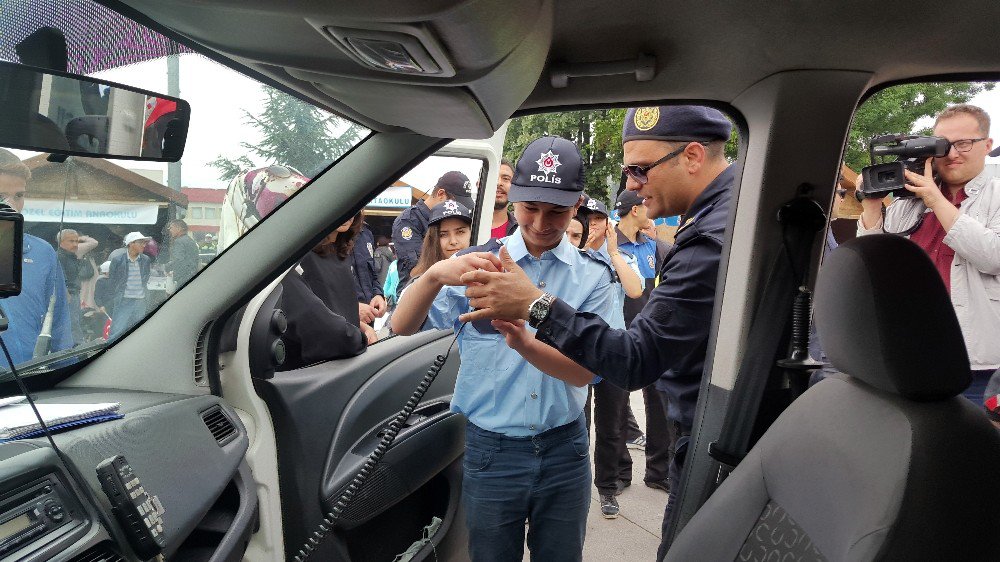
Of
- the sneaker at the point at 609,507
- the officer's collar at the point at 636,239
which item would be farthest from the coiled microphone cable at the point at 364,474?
the officer's collar at the point at 636,239

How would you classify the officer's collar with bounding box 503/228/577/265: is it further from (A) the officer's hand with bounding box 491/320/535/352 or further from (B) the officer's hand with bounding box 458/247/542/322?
(B) the officer's hand with bounding box 458/247/542/322

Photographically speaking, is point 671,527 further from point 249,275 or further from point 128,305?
point 128,305

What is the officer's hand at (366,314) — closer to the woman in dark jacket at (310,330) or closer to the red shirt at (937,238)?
the woman in dark jacket at (310,330)

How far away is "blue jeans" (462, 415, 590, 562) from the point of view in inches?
90.0

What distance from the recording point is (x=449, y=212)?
406 cm

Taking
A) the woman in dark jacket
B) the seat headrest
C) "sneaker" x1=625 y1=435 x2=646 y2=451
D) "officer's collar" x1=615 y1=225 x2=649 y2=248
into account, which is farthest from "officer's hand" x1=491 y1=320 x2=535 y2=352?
"sneaker" x1=625 y1=435 x2=646 y2=451

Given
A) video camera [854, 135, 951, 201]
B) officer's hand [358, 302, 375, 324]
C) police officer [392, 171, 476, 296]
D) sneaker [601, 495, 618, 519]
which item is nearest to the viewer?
video camera [854, 135, 951, 201]

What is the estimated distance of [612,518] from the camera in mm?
4246

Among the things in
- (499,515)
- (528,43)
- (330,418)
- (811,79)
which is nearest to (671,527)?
(499,515)

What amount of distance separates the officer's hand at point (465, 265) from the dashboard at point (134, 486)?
664mm

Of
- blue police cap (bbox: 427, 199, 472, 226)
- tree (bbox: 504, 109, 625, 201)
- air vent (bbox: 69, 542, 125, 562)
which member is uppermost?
tree (bbox: 504, 109, 625, 201)

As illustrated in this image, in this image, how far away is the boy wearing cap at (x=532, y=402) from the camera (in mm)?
2281

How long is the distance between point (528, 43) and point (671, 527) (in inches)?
57.9

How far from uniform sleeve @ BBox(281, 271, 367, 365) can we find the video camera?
6.91 feet
